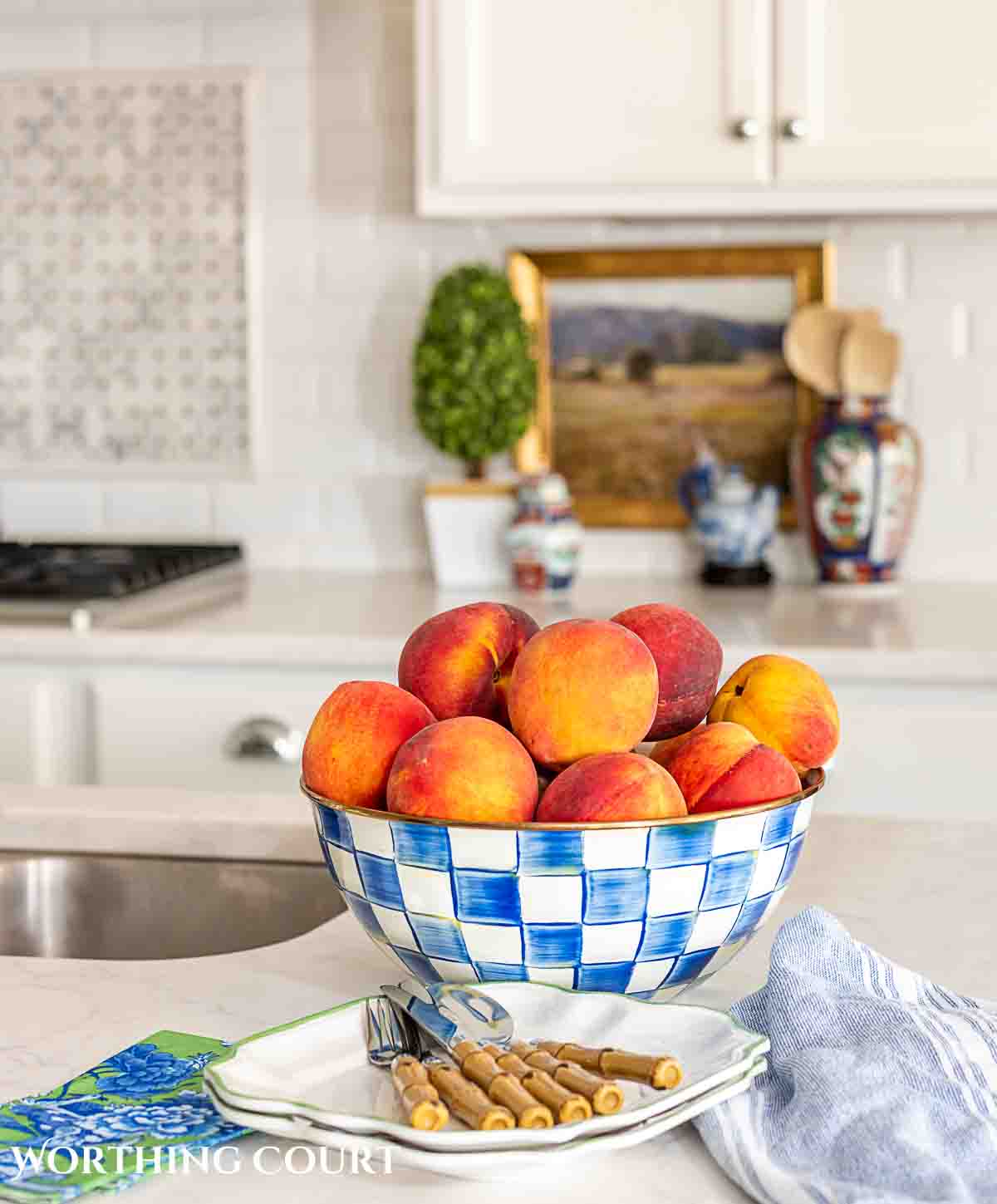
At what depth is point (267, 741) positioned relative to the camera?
6.98ft

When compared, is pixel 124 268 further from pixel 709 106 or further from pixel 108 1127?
pixel 108 1127

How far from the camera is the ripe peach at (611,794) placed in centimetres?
70

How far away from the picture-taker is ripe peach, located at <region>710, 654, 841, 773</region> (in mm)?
807

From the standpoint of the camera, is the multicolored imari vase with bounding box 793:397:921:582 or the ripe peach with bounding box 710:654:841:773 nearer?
the ripe peach with bounding box 710:654:841:773

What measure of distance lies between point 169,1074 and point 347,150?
228cm

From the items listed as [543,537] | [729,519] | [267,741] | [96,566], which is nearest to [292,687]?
[267,741]

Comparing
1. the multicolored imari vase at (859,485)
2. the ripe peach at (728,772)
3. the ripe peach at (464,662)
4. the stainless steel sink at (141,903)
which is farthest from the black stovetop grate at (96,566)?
the ripe peach at (728,772)

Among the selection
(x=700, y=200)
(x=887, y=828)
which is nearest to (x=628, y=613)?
(x=887, y=828)

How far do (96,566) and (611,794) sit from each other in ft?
5.94

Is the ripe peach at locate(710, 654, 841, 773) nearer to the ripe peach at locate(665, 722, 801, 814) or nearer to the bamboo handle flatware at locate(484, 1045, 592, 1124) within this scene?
the ripe peach at locate(665, 722, 801, 814)

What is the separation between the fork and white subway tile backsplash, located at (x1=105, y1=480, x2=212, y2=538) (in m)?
2.23

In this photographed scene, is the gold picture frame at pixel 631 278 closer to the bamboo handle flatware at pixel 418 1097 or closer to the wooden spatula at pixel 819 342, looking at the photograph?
the wooden spatula at pixel 819 342

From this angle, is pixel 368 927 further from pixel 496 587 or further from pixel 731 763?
pixel 496 587

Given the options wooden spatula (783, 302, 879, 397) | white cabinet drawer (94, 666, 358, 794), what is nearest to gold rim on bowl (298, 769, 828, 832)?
white cabinet drawer (94, 666, 358, 794)
